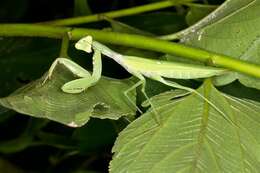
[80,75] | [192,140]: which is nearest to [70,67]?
[80,75]

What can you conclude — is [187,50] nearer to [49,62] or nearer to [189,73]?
[189,73]

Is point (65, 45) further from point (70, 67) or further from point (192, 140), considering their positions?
point (192, 140)

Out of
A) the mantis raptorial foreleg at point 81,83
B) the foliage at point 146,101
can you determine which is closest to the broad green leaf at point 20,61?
the foliage at point 146,101

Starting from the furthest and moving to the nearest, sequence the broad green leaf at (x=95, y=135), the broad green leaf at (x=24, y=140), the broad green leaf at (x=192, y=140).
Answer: the broad green leaf at (x=24, y=140)
the broad green leaf at (x=95, y=135)
the broad green leaf at (x=192, y=140)

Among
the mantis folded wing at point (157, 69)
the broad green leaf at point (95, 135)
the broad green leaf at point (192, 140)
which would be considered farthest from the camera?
the broad green leaf at point (95, 135)

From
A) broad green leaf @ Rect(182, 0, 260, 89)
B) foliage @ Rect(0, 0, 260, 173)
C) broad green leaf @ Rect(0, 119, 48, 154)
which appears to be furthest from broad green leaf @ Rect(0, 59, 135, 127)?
broad green leaf @ Rect(0, 119, 48, 154)

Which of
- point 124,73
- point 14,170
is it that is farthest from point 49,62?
point 14,170

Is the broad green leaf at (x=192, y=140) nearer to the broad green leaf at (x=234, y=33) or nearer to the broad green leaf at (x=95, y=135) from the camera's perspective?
the broad green leaf at (x=234, y=33)

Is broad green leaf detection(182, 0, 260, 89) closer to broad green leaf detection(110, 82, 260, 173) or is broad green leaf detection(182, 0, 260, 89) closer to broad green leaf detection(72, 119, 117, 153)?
broad green leaf detection(110, 82, 260, 173)
